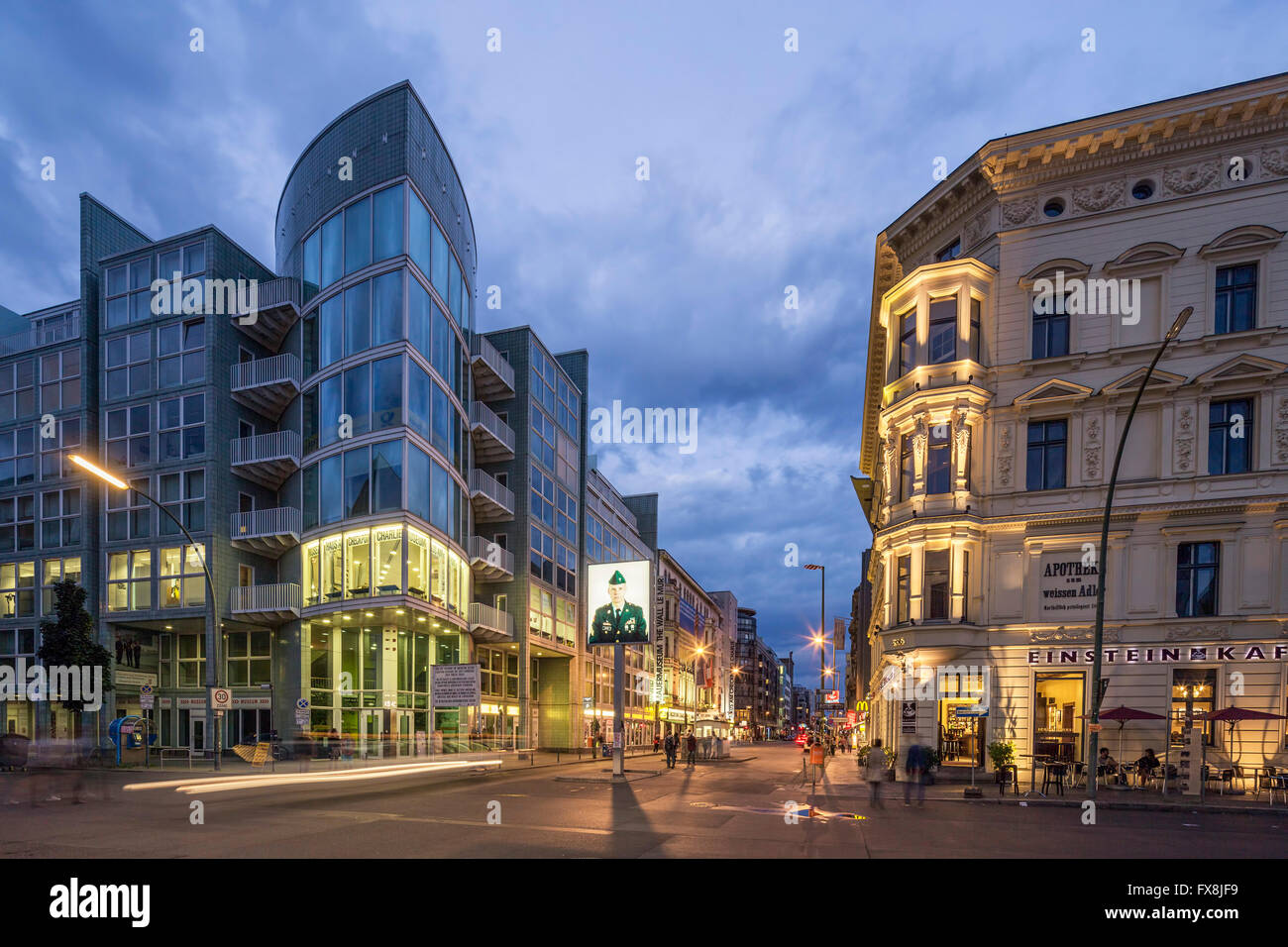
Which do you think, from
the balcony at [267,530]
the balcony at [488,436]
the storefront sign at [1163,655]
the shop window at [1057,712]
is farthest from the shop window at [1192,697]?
the balcony at [267,530]

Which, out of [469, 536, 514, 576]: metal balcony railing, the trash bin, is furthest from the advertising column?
the trash bin

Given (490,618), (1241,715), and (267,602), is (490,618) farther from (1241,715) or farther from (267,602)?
(1241,715)

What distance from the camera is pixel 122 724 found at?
108ft

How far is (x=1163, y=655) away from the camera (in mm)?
26203

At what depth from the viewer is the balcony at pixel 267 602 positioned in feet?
119

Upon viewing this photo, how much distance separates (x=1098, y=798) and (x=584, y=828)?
631 inches

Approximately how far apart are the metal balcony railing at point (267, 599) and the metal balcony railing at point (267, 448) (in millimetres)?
5758

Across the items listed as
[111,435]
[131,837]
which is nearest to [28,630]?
[111,435]

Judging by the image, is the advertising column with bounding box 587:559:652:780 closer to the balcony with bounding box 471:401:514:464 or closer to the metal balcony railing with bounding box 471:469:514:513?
the metal balcony railing with bounding box 471:469:514:513

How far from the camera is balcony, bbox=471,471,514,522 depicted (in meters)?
43.8

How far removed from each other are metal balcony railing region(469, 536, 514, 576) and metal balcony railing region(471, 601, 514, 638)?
2.24 metres

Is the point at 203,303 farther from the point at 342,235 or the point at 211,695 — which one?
the point at 211,695

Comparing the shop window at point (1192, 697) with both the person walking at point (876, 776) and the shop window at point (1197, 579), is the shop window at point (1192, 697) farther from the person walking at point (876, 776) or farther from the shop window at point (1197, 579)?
the person walking at point (876, 776)

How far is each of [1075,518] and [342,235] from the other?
32.0m
